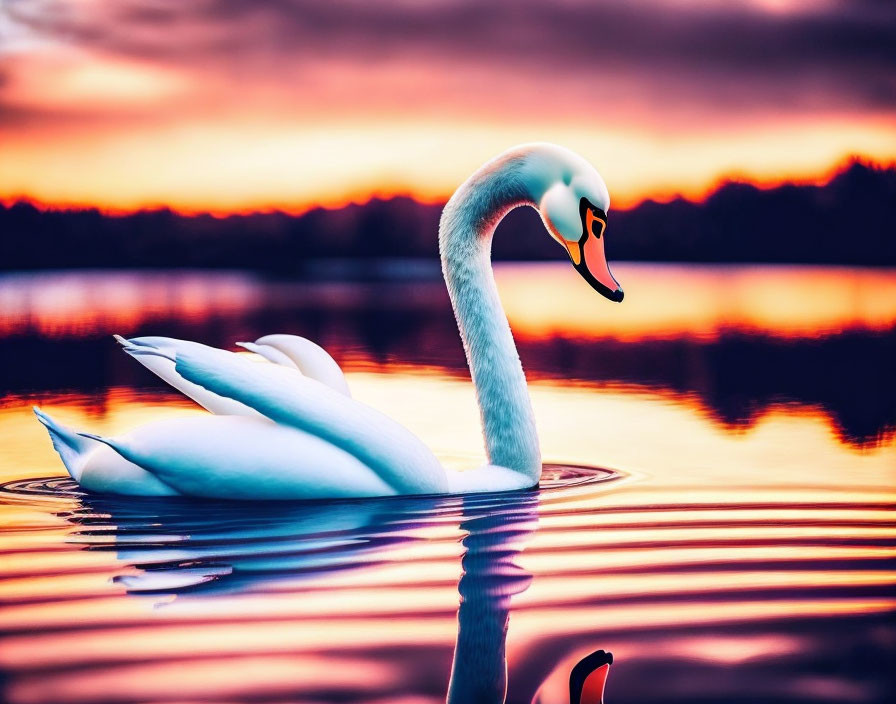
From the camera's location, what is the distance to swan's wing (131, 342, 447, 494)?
548 centimetres

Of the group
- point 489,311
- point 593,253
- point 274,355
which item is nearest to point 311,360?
point 274,355

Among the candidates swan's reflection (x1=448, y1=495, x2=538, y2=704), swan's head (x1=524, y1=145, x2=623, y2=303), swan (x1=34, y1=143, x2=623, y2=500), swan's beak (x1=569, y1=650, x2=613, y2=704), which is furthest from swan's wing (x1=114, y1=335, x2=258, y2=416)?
swan's beak (x1=569, y1=650, x2=613, y2=704)

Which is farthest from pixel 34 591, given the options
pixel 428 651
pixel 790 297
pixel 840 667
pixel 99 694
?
pixel 790 297

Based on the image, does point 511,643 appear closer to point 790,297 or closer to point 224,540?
point 224,540

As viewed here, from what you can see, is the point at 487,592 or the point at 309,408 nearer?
the point at 487,592

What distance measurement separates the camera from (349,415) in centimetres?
550

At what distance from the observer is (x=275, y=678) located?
355 cm

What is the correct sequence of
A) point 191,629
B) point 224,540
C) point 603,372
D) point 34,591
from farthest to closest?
point 603,372 < point 224,540 < point 34,591 < point 191,629

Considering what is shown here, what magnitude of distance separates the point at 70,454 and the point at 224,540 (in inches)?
55.8

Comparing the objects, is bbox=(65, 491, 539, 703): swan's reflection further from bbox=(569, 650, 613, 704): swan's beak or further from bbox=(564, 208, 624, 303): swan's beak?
bbox=(564, 208, 624, 303): swan's beak

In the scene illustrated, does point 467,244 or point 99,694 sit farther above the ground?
point 467,244

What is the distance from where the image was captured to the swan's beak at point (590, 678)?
11.4 ft

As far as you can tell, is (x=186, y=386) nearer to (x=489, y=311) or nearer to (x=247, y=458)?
(x=247, y=458)

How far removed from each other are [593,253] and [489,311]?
0.62 metres
